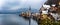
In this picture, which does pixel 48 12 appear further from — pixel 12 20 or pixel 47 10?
pixel 12 20

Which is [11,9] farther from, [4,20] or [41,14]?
[41,14]

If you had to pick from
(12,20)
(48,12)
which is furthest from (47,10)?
(12,20)

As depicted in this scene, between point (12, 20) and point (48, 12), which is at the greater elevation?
point (48, 12)

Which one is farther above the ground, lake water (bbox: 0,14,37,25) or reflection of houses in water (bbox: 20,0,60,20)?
reflection of houses in water (bbox: 20,0,60,20)

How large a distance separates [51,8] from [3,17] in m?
0.66

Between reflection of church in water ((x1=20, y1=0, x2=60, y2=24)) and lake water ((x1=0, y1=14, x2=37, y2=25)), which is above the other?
reflection of church in water ((x1=20, y1=0, x2=60, y2=24))

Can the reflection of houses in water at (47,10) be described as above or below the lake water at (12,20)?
above

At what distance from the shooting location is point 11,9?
2109mm

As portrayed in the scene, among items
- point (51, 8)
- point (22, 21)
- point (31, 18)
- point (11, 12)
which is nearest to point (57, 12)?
point (51, 8)

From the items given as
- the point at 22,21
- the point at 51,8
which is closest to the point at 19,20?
the point at 22,21

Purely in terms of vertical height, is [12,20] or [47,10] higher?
[47,10]

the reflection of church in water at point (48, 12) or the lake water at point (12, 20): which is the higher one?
the reflection of church in water at point (48, 12)

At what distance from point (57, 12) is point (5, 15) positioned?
706 millimetres

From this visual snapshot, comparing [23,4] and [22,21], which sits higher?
[23,4]
